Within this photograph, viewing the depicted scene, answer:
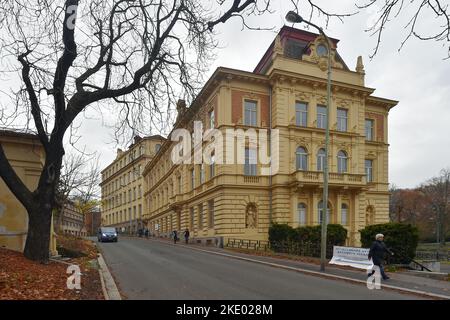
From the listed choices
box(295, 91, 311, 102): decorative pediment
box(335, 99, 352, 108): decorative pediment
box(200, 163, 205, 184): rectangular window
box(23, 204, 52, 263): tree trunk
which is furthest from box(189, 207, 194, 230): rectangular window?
box(23, 204, 52, 263): tree trunk

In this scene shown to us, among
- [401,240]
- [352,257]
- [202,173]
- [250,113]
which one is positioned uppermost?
[250,113]

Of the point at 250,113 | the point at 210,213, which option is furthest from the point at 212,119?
the point at 210,213

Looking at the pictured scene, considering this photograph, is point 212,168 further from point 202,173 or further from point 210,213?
point 210,213

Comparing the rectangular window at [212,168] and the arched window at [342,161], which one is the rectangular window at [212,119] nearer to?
the rectangular window at [212,168]

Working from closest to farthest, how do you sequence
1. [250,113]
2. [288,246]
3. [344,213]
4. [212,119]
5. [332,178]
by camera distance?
[288,246] → [250,113] → [332,178] → [212,119] → [344,213]

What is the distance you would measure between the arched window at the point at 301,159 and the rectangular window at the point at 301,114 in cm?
233

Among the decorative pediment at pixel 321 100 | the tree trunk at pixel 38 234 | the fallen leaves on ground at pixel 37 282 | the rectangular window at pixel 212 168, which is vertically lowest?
the fallen leaves on ground at pixel 37 282

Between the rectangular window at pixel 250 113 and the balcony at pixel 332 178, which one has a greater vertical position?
the rectangular window at pixel 250 113

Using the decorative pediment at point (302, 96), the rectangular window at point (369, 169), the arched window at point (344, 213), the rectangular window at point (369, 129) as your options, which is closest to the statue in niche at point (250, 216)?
the arched window at point (344, 213)

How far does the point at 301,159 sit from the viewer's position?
36.6 m

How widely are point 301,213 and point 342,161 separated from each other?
280 inches

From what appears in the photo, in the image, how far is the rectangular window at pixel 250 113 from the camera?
35250mm
